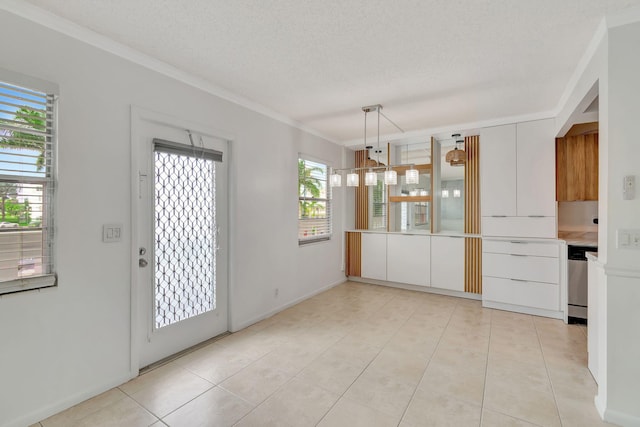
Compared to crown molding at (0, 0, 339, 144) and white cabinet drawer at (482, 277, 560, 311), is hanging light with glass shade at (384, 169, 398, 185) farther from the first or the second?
white cabinet drawer at (482, 277, 560, 311)

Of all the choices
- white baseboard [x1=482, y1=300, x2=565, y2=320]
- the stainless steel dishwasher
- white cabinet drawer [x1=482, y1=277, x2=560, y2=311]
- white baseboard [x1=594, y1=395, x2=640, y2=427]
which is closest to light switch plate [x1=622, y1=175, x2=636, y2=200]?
white baseboard [x1=594, y1=395, x2=640, y2=427]

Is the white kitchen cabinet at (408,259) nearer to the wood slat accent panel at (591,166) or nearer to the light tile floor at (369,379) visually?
the light tile floor at (369,379)

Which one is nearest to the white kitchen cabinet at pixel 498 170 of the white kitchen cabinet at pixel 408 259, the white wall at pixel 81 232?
the white kitchen cabinet at pixel 408 259

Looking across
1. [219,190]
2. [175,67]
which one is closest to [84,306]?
[219,190]

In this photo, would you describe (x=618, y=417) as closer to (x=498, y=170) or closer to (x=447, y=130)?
(x=498, y=170)

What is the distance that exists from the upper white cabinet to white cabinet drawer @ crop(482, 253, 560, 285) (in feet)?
1.05

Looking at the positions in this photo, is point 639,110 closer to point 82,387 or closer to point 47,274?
point 47,274

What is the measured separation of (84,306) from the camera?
2150 mm

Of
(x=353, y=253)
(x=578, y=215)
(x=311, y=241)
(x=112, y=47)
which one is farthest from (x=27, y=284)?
(x=578, y=215)

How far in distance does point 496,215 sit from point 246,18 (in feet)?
12.9

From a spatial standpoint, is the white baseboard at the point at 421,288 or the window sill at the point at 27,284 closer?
the window sill at the point at 27,284

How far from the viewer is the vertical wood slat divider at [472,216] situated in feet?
14.5

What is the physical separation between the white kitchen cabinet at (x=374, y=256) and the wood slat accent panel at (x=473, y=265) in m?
1.28

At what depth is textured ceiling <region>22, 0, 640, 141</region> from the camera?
191 centimetres
